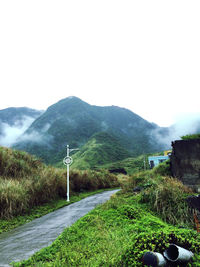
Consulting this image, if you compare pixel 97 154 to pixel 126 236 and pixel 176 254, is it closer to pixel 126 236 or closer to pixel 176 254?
pixel 126 236

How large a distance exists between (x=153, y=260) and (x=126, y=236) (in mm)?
1795

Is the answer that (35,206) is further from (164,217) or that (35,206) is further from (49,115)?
(49,115)

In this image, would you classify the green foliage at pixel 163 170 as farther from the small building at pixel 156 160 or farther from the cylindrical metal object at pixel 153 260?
the small building at pixel 156 160

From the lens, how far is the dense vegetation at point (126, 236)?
3008mm

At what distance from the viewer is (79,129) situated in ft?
424

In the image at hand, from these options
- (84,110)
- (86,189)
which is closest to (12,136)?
(84,110)

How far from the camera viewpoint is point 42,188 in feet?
38.5

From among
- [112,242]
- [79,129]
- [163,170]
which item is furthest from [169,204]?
[79,129]

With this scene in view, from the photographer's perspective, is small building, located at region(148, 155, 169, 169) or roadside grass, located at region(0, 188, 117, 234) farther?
small building, located at region(148, 155, 169, 169)

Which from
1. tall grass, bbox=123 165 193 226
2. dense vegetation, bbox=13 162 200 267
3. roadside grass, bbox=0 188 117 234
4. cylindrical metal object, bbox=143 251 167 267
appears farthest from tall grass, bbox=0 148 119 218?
cylindrical metal object, bbox=143 251 167 267

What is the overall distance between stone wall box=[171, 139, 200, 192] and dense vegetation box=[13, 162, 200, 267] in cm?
375

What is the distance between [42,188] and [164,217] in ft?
25.0

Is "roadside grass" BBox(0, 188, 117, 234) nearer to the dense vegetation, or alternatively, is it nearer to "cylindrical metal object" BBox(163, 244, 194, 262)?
the dense vegetation

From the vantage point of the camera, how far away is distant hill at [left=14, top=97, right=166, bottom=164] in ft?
348
